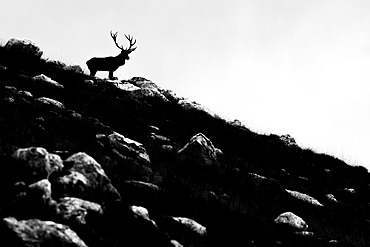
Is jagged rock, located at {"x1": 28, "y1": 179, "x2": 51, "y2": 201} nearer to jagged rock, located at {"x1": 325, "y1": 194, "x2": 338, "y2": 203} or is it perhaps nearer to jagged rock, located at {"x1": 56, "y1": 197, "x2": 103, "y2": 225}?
jagged rock, located at {"x1": 56, "y1": 197, "x2": 103, "y2": 225}

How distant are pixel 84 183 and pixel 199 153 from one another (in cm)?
753

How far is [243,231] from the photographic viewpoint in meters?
9.34

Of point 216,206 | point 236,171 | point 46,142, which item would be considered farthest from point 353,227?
point 46,142

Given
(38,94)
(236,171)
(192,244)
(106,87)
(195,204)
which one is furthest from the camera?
(106,87)

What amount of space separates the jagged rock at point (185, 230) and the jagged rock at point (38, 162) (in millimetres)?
2046

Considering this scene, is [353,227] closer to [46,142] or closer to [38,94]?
[46,142]

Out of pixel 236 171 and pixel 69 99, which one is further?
pixel 69 99

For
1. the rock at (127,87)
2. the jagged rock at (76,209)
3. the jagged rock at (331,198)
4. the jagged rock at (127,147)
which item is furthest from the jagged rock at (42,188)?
the rock at (127,87)

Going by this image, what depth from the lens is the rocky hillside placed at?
704cm

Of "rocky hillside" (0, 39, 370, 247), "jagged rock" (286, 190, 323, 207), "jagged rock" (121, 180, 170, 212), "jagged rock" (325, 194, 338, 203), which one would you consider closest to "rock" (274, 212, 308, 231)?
"rocky hillside" (0, 39, 370, 247)

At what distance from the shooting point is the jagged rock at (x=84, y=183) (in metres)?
7.56

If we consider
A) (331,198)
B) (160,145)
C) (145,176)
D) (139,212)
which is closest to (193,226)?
(139,212)

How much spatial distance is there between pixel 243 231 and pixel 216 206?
1.19 metres

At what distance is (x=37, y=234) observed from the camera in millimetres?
5836
